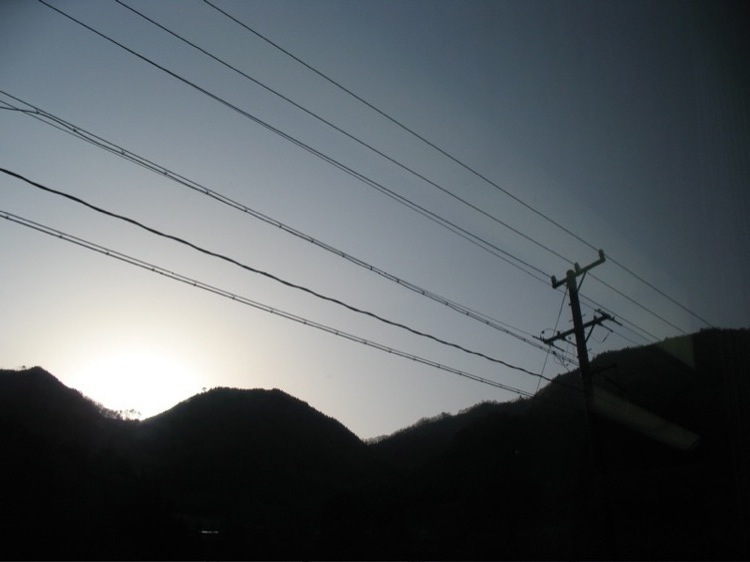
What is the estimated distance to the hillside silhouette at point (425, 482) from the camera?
2877cm

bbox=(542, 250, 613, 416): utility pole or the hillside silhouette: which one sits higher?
bbox=(542, 250, 613, 416): utility pole

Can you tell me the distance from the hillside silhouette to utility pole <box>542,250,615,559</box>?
8 centimetres

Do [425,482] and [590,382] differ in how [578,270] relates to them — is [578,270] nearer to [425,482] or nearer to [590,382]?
[590,382]

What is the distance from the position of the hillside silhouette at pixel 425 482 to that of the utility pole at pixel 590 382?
81 millimetres

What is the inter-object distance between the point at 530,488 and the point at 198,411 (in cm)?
4470

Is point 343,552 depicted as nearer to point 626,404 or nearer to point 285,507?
point 285,507

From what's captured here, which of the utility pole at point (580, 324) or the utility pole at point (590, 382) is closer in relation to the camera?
the utility pole at point (590, 382)

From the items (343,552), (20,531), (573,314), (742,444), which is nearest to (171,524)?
(20,531)

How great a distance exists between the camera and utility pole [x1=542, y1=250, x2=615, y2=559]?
1183 cm

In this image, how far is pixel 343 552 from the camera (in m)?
38.4

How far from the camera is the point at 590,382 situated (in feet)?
44.5

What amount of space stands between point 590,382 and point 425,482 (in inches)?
1546

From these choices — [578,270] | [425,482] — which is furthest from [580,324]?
[425,482]

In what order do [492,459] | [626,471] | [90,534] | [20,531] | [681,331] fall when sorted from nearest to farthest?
[681,331] → [20,531] → [90,534] → [626,471] → [492,459]
